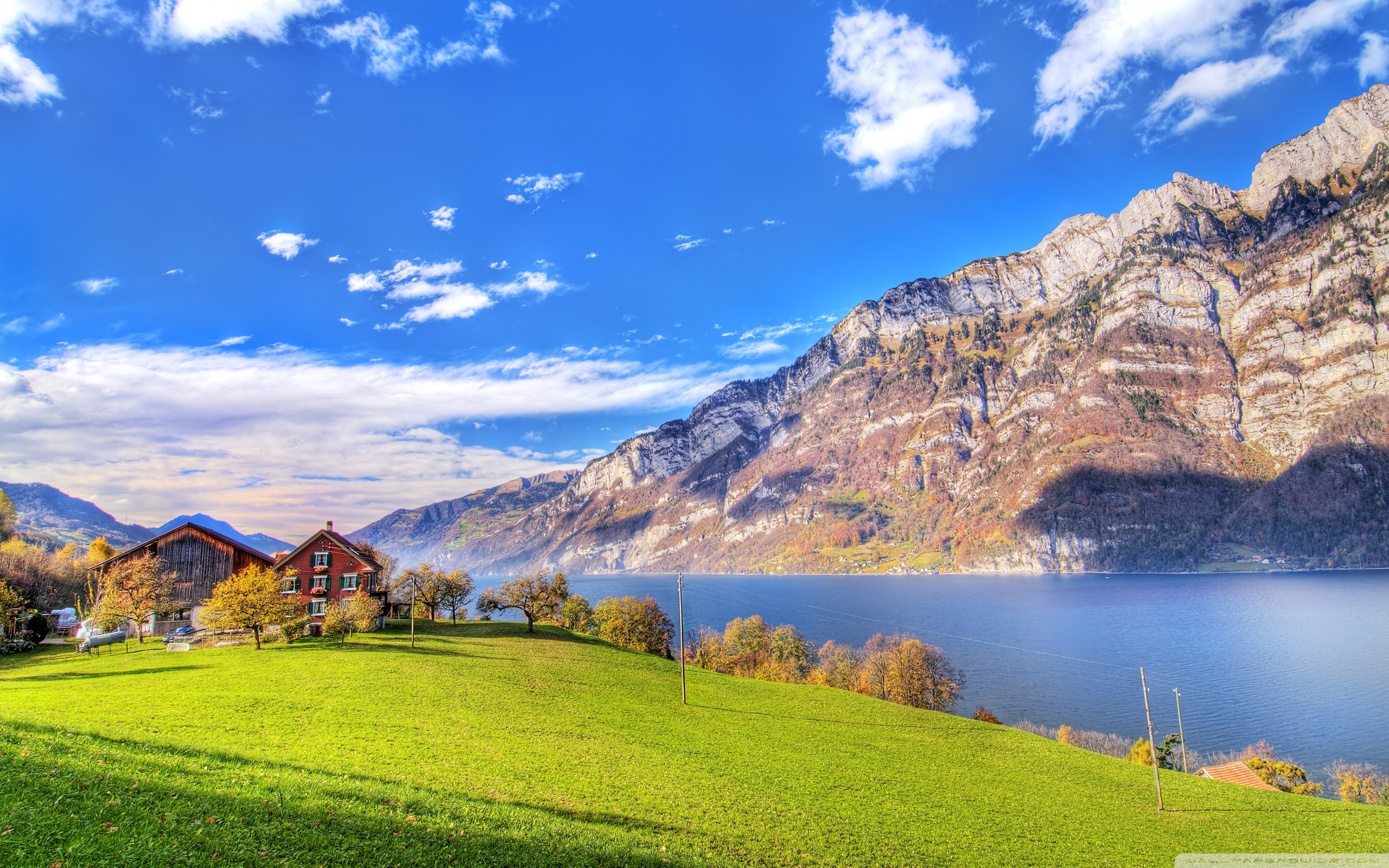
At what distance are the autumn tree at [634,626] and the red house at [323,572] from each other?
30576 millimetres

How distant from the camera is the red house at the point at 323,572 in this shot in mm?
61562

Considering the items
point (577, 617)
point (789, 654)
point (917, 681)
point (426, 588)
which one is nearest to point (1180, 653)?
point (917, 681)

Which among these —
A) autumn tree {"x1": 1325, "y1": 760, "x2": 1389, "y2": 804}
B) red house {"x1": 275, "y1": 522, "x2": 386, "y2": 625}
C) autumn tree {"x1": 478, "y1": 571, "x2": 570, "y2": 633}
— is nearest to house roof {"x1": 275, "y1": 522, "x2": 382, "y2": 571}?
red house {"x1": 275, "y1": 522, "x2": 386, "y2": 625}

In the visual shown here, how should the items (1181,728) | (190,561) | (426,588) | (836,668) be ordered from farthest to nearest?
(836,668) → (426,588) → (190,561) → (1181,728)

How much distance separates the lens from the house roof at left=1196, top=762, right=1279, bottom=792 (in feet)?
140

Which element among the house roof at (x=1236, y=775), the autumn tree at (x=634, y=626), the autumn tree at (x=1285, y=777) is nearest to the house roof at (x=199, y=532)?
the autumn tree at (x=634, y=626)

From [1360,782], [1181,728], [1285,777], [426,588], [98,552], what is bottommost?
[1360,782]

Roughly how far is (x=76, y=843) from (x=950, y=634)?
140 meters

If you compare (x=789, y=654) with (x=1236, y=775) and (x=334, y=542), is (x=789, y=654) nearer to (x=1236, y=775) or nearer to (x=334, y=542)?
(x=1236, y=775)

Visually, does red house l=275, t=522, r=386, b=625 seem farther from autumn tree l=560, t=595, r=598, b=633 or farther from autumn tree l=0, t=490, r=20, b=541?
autumn tree l=0, t=490, r=20, b=541

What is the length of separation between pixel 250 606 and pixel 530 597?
3089 centimetres

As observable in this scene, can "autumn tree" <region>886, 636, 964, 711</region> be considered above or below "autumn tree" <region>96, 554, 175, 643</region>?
below

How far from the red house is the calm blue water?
75744 mm

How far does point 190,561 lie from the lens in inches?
2377
